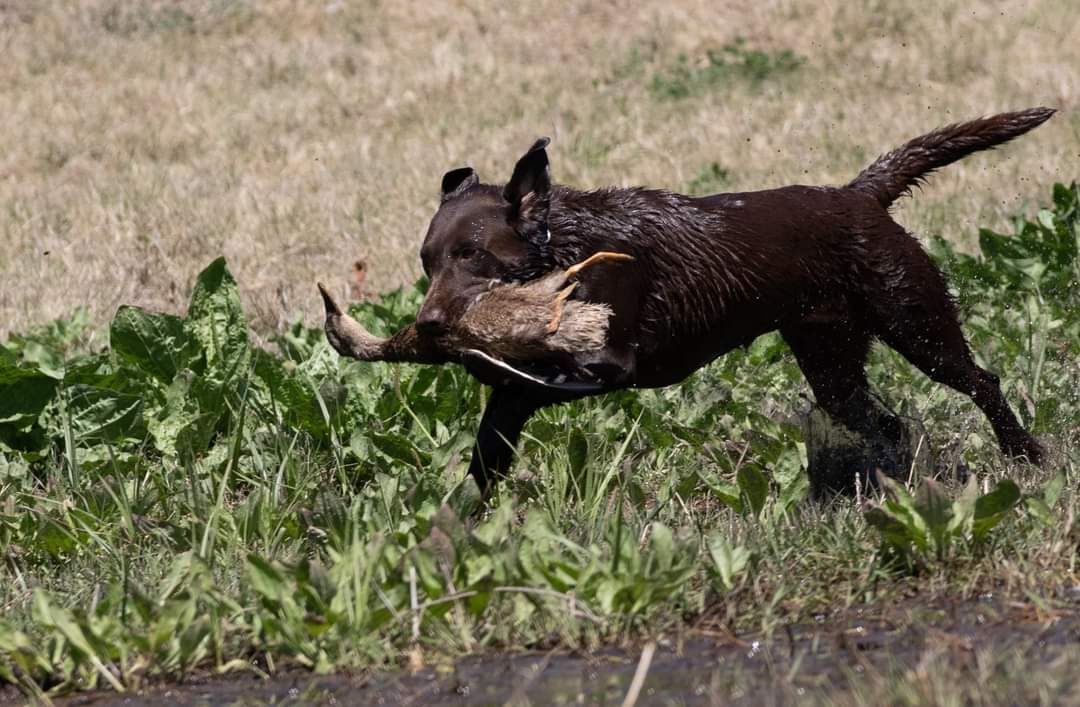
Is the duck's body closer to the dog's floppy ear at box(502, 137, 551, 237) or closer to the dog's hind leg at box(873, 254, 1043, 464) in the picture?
the dog's floppy ear at box(502, 137, 551, 237)

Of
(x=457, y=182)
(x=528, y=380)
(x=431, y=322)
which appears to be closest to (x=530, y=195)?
(x=457, y=182)

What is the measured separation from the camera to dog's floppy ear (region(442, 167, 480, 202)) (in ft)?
16.1

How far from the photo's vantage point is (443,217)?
4.76 m

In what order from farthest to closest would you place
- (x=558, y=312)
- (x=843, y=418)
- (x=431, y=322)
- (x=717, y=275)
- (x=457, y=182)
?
(x=843, y=418) → (x=717, y=275) → (x=457, y=182) → (x=431, y=322) → (x=558, y=312)

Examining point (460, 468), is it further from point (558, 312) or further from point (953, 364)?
point (953, 364)

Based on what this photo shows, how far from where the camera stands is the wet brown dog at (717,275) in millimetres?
4641

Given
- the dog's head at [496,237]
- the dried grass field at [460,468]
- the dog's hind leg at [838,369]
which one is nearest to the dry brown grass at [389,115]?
the dried grass field at [460,468]

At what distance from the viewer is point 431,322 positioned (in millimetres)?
4355

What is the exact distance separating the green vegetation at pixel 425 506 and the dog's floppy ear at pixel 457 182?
34.8 inches

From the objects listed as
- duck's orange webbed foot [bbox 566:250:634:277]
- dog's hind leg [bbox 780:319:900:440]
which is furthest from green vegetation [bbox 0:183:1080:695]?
duck's orange webbed foot [bbox 566:250:634:277]

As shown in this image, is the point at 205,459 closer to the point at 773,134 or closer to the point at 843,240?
the point at 843,240

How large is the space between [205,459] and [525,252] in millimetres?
1567

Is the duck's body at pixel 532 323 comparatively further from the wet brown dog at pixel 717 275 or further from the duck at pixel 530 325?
the wet brown dog at pixel 717 275

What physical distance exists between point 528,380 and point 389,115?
823 cm
